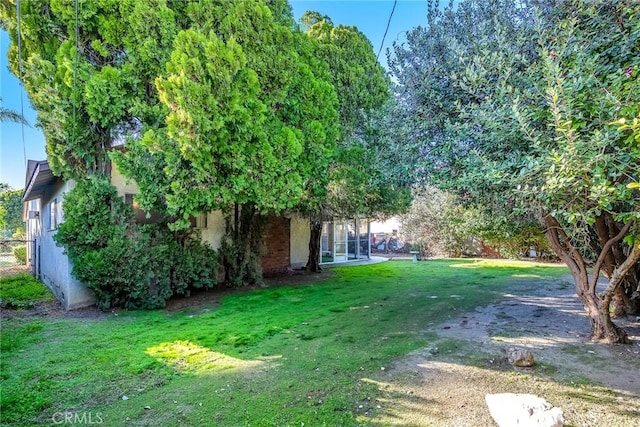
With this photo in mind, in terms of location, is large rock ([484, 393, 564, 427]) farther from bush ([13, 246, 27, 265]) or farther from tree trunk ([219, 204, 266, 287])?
bush ([13, 246, 27, 265])

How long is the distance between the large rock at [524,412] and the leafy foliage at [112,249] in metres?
6.54

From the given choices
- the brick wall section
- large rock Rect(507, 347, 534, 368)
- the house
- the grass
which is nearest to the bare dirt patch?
large rock Rect(507, 347, 534, 368)

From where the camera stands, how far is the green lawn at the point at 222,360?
10.4ft

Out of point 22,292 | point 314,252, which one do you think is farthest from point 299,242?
point 22,292

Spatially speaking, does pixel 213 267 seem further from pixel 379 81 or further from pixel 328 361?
pixel 379 81

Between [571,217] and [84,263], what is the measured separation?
7696mm

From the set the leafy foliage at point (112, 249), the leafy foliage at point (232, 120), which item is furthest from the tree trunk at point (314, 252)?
the leafy foliage at point (112, 249)

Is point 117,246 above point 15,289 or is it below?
above

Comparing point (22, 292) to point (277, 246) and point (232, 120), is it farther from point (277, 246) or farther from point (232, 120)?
point (232, 120)

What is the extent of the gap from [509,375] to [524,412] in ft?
4.04

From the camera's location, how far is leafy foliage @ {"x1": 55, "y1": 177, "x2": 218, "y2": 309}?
22.1 ft

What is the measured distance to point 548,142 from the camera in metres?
3.71

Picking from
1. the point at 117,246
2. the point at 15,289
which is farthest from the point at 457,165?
the point at 15,289

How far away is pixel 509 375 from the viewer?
380 centimetres
